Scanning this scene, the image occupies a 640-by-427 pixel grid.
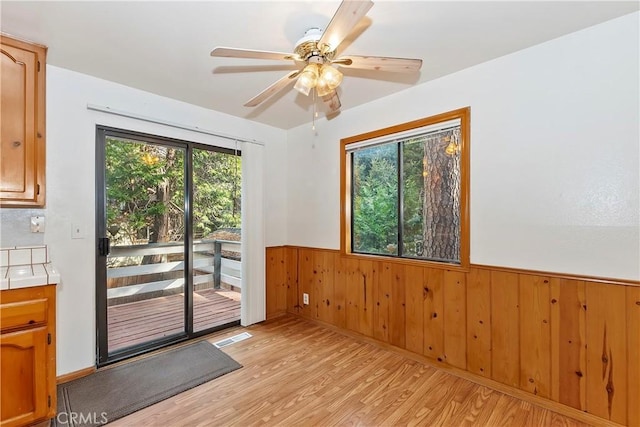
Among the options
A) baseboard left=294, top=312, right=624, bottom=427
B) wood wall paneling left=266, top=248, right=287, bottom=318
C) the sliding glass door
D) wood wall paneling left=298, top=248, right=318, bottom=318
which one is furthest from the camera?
wood wall paneling left=266, top=248, right=287, bottom=318

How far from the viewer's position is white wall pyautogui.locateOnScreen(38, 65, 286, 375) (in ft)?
7.26

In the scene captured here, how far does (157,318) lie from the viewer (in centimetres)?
307

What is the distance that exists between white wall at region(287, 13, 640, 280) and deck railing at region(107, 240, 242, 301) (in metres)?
2.67

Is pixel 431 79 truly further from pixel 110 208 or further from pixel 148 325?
pixel 148 325

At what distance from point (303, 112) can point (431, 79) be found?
4.46ft

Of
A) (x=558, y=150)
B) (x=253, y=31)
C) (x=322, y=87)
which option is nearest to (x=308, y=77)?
(x=322, y=87)

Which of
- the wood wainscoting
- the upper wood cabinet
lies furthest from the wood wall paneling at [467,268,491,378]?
the upper wood cabinet

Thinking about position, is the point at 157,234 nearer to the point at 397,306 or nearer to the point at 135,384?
the point at 135,384

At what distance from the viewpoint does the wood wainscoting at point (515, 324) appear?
1728mm

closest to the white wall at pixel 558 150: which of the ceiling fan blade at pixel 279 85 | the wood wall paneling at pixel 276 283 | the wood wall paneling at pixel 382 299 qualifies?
the wood wall paneling at pixel 382 299

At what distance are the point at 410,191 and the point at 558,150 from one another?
3.70 feet

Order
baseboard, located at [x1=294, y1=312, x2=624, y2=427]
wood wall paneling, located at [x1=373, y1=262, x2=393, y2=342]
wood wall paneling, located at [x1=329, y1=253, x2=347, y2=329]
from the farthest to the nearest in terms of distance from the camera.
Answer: wood wall paneling, located at [x1=329, y1=253, x2=347, y2=329] < wood wall paneling, located at [x1=373, y1=262, x2=393, y2=342] < baseboard, located at [x1=294, y1=312, x2=624, y2=427]

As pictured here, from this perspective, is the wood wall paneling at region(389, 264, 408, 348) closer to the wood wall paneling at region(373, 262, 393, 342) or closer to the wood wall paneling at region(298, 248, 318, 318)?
→ the wood wall paneling at region(373, 262, 393, 342)

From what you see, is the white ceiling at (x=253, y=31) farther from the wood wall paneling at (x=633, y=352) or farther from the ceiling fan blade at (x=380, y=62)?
the wood wall paneling at (x=633, y=352)
